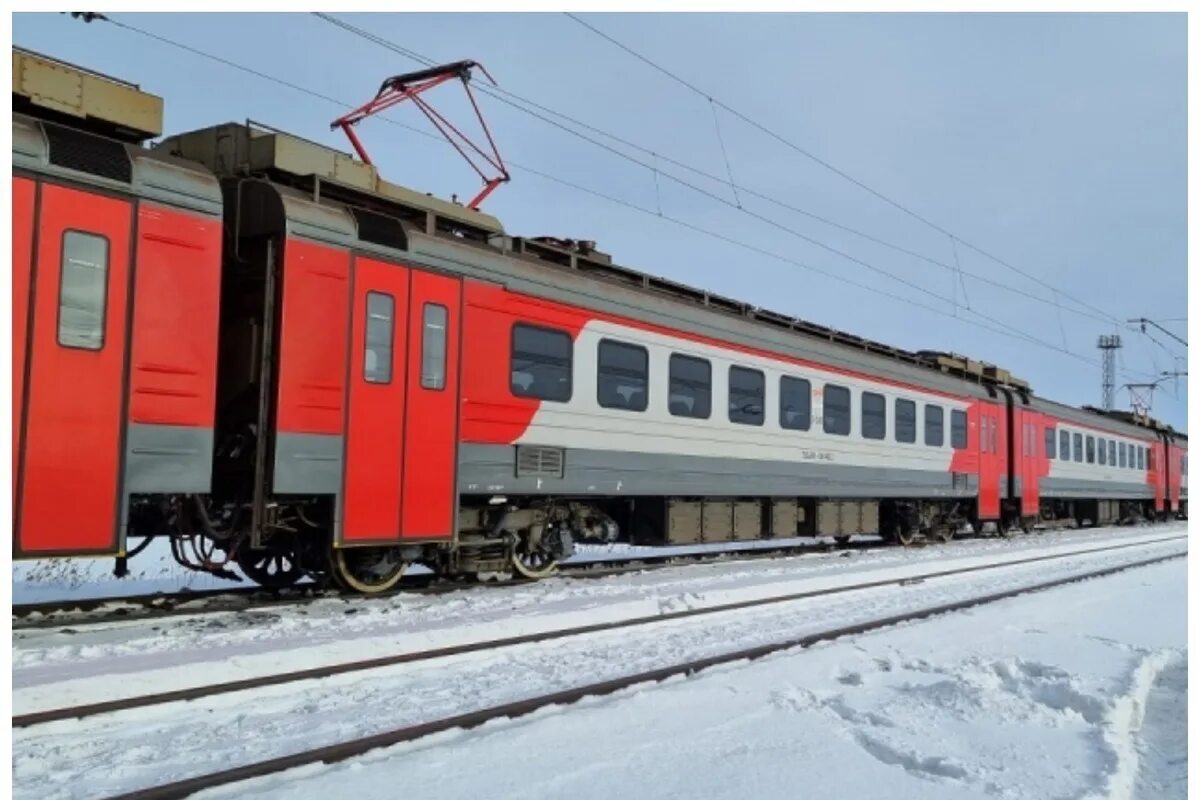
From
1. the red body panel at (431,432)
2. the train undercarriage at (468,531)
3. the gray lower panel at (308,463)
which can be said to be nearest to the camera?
the gray lower panel at (308,463)

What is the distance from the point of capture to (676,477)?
12.8 metres

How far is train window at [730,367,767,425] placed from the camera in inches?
543

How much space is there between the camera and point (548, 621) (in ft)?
27.6

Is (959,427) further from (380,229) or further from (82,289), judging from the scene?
(82,289)

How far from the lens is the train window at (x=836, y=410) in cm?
1591

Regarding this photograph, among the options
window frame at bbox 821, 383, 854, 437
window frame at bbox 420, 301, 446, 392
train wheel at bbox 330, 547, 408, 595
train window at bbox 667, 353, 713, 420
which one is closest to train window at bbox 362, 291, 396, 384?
window frame at bbox 420, 301, 446, 392

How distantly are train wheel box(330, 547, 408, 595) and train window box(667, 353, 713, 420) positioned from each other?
14.5 ft

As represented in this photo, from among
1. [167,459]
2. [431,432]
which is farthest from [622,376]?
[167,459]

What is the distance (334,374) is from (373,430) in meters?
0.64

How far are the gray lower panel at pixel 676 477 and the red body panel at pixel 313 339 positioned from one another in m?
1.64

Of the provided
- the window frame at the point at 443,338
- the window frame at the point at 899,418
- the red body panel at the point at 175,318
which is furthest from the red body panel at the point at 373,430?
the window frame at the point at 899,418

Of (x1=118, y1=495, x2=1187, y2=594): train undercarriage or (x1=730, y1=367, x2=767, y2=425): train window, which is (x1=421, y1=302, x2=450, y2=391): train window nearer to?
(x1=118, y1=495, x2=1187, y2=594): train undercarriage

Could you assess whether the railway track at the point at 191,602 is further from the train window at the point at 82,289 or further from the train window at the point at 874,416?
the train window at the point at 874,416

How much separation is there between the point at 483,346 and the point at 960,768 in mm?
6634
